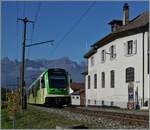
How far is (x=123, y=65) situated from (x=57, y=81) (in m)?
15.2

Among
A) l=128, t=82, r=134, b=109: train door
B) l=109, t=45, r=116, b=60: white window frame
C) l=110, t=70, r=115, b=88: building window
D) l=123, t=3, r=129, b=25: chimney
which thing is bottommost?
l=128, t=82, r=134, b=109: train door

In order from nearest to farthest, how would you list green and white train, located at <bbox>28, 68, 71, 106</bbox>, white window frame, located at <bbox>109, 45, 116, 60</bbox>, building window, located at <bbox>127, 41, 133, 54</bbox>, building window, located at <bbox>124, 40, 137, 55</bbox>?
green and white train, located at <bbox>28, 68, 71, 106</bbox> → building window, located at <bbox>124, 40, 137, 55</bbox> → building window, located at <bbox>127, 41, 133, 54</bbox> → white window frame, located at <bbox>109, 45, 116, 60</bbox>

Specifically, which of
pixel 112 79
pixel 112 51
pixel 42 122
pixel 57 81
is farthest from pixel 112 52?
pixel 42 122

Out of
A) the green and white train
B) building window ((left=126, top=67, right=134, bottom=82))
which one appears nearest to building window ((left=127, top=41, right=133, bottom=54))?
building window ((left=126, top=67, right=134, bottom=82))

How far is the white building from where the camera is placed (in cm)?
4781

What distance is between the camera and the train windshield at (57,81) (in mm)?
38688

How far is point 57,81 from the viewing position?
38875 mm

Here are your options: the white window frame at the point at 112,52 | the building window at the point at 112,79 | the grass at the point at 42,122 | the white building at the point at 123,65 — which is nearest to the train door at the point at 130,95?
the white building at the point at 123,65

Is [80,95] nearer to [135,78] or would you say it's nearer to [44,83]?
[135,78]

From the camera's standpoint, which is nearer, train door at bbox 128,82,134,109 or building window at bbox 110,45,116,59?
train door at bbox 128,82,134,109

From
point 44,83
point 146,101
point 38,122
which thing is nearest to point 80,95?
point 146,101

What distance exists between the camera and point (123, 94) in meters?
51.7

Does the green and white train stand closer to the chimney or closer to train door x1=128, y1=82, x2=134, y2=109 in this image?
train door x1=128, y1=82, x2=134, y2=109

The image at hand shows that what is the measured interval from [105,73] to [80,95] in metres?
32.8
